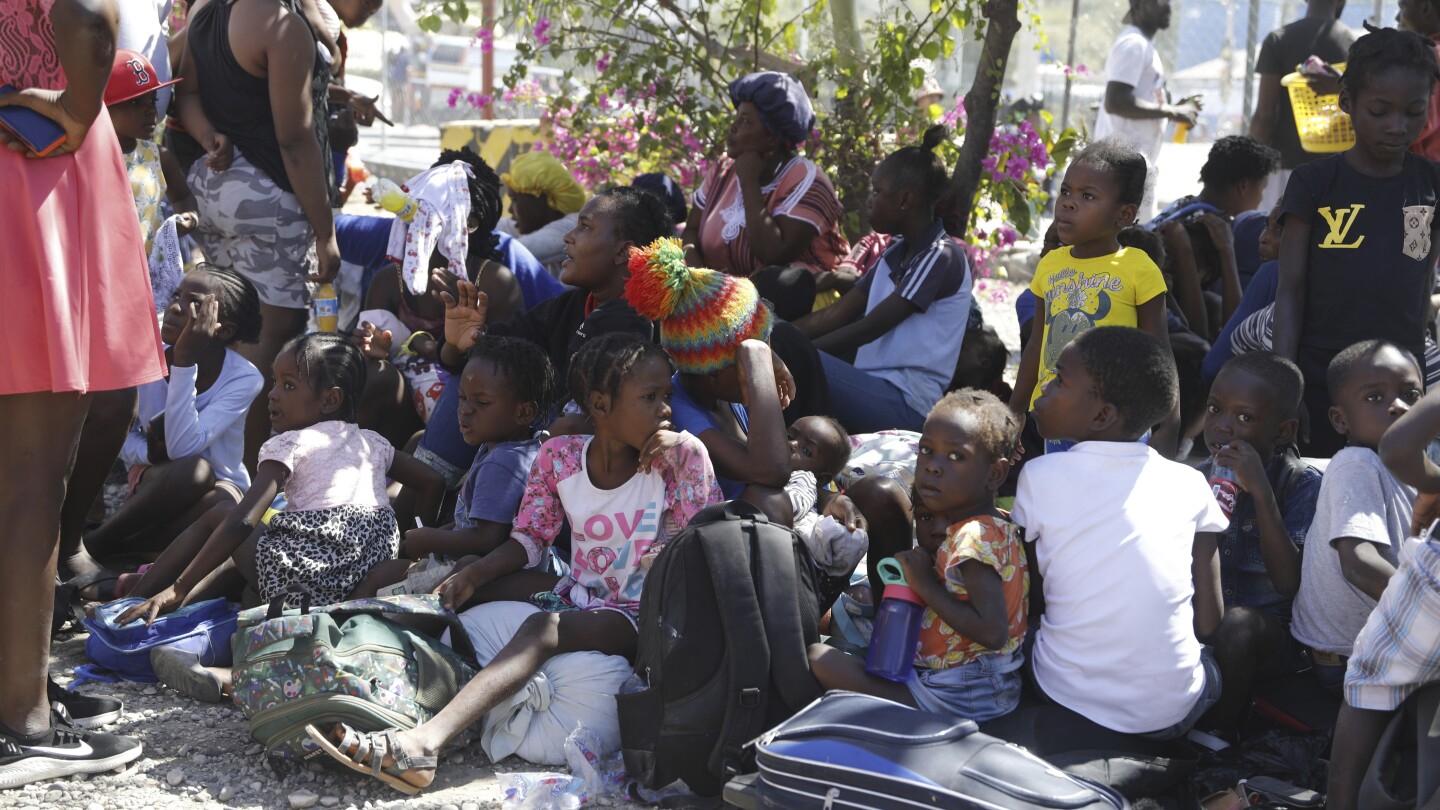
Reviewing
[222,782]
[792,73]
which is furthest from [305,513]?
[792,73]

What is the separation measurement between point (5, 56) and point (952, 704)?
8.54 feet

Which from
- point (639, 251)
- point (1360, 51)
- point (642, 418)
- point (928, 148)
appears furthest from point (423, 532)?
point (1360, 51)

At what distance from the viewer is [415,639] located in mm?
3490

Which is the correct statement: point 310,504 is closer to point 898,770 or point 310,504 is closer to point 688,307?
point 688,307

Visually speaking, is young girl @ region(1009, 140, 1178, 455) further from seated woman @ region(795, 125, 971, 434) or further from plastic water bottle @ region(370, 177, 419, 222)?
plastic water bottle @ region(370, 177, 419, 222)

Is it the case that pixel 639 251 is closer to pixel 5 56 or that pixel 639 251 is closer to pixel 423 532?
pixel 423 532

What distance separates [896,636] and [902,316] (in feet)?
6.94

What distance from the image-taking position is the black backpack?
3.19 meters

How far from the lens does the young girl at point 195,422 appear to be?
4.56 meters

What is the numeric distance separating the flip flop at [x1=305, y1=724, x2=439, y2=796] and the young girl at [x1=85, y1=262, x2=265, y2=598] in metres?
1.53

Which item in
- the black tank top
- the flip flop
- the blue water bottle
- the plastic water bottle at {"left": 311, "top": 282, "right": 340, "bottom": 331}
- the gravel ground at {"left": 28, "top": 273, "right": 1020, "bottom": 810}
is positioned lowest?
the gravel ground at {"left": 28, "top": 273, "right": 1020, "bottom": 810}

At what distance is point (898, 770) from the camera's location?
9.17ft

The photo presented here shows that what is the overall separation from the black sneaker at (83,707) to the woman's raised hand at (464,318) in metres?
1.63

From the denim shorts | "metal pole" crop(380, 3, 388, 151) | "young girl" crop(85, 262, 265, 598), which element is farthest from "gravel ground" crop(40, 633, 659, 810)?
"metal pole" crop(380, 3, 388, 151)
